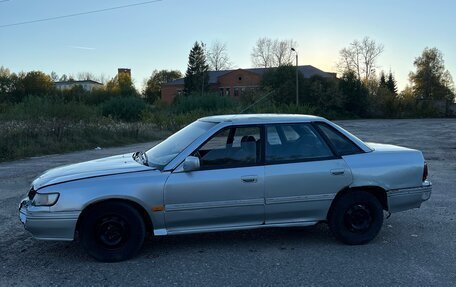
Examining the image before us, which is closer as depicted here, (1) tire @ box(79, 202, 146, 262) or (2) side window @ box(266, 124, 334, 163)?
(1) tire @ box(79, 202, 146, 262)

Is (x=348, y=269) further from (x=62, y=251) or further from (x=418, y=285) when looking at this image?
(x=62, y=251)

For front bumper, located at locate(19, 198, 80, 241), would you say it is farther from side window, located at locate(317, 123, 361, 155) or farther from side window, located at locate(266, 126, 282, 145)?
side window, located at locate(317, 123, 361, 155)

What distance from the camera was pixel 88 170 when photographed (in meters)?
5.01

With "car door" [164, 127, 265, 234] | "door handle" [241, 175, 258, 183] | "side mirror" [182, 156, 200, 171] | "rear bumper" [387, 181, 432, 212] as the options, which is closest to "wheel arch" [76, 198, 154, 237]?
"car door" [164, 127, 265, 234]

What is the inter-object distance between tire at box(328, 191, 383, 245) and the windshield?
1836 mm

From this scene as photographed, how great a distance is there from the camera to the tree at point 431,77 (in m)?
82.6

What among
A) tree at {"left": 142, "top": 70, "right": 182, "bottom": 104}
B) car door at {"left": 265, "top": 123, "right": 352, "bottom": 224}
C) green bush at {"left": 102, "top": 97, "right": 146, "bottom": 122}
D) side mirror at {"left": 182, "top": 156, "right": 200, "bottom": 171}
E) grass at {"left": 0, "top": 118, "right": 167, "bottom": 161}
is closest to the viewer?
side mirror at {"left": 182, "top": 156, "right": 200, "bottom": 171}

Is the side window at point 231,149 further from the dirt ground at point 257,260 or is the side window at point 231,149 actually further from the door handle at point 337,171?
the dirt ground at point 257,260

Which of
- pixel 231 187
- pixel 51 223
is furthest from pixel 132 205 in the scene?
pixel 231 187

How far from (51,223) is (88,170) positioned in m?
0.72

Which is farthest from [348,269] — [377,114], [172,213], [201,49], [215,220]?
[201,49]

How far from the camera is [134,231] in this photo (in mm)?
4766

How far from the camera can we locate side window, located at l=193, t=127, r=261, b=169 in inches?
198

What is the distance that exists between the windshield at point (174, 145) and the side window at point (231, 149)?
194 millimetres
